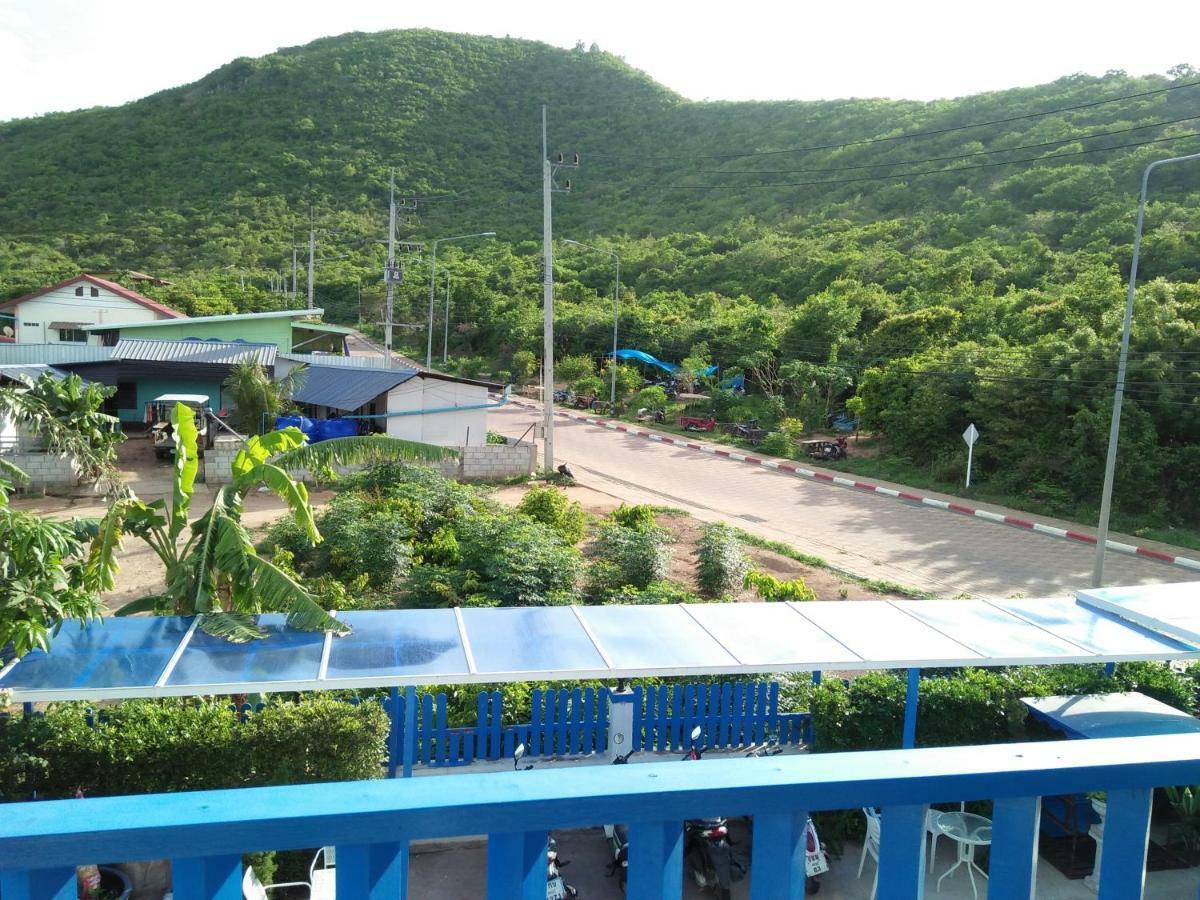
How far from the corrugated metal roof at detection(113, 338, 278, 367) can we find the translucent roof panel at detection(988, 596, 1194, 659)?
950 inches

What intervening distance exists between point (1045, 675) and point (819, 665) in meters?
2.77

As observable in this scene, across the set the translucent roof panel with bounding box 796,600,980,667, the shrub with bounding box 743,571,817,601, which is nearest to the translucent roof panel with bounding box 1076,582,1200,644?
the translucent roof panel with bounding box 796,600,980,667

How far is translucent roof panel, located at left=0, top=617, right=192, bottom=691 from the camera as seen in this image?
6.91 metres

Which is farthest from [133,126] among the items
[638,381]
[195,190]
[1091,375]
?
[1091,375]

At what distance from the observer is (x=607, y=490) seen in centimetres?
2325

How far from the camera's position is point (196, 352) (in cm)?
2998

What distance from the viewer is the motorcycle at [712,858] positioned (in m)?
6.44

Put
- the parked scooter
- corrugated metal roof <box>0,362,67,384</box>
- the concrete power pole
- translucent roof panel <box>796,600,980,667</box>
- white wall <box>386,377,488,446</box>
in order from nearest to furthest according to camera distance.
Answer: the parked scooter
translucent roof panel <box>796,600,980,667</box>
the concrete power pole
corrugated metal roof <box>0,362,67,384</box>
white wall <box>386,377,488,446</box>

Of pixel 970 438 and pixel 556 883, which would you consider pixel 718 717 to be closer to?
pixel 556 883

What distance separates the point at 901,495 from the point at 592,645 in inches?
705

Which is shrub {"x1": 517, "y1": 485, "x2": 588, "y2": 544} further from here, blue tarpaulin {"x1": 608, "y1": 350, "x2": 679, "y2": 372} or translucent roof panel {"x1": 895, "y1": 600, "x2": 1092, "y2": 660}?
blue tarpaulin {"x1": 608, "y1": 350, "x2": 679, "y2": 372}

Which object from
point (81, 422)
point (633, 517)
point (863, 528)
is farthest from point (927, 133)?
point (81, 422)

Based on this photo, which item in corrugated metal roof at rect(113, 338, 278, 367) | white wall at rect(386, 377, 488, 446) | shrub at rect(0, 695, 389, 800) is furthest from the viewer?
corrugated metal roof at rect(113, 338, 278, 367)

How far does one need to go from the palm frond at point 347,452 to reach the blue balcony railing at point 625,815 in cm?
944
